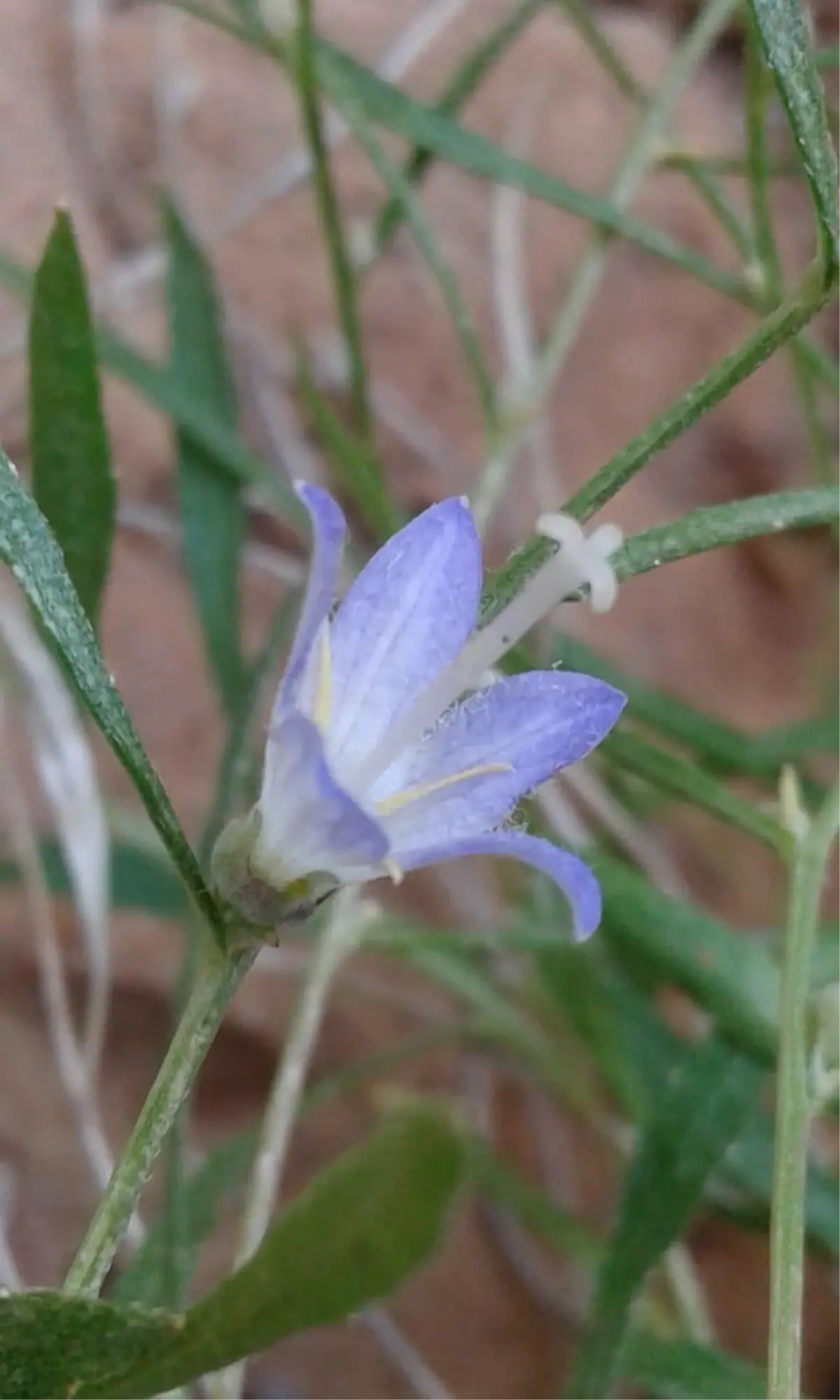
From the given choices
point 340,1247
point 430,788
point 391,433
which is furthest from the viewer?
point 391,433

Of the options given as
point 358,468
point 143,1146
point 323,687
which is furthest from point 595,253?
point 143,1146

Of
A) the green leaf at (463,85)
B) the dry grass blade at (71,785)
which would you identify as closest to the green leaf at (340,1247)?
the dry grass blade at (71,785)

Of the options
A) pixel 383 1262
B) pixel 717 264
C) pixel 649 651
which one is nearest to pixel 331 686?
pixel 383 1262

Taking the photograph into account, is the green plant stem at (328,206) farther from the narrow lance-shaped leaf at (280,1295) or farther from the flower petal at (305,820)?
the narrow lance-shaped leaf at (280,1295)

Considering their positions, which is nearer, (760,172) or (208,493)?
(760,172)

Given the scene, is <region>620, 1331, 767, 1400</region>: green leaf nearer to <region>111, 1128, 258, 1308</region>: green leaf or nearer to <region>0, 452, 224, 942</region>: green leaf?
<region>111, 1128, 258, 1308</region>: green leaf

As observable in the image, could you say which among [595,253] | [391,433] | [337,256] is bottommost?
[337,256]

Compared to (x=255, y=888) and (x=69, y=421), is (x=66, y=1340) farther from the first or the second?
(x=69, y=421)
